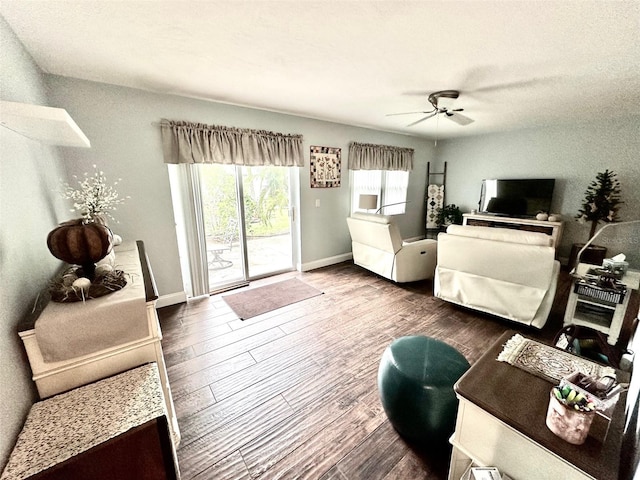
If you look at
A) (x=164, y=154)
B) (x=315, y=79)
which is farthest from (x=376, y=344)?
(x=164, y=154)

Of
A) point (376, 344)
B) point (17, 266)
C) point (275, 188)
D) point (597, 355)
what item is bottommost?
point (376, 344)

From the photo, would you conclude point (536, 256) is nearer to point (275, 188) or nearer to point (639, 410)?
point (639, 410)

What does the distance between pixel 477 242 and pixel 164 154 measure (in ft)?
11.2

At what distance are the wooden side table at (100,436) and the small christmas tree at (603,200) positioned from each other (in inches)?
226

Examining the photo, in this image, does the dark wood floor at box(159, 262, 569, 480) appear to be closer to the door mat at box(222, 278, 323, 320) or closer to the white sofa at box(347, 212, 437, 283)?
the door mat at box(222, 278, 323, 320)

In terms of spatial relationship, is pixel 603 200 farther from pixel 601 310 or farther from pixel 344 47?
pixel 344 47

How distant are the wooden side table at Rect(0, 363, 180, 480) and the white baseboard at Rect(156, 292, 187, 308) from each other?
204cm

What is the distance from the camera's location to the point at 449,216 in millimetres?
5617

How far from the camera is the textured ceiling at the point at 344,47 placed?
139 cm

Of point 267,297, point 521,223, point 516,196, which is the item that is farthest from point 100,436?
point 516,196

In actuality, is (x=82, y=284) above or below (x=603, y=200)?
below

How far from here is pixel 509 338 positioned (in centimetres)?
124

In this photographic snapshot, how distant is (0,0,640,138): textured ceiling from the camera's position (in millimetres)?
1387

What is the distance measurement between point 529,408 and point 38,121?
2.35 m
